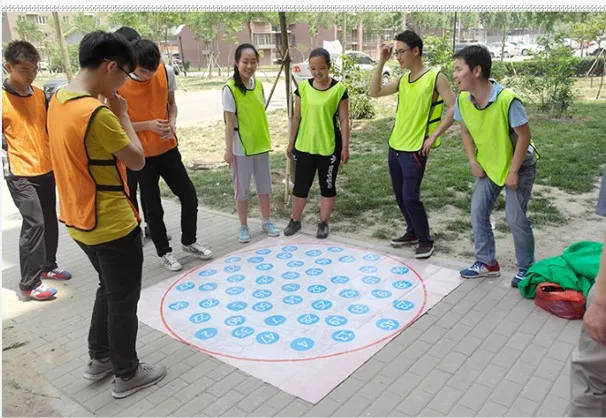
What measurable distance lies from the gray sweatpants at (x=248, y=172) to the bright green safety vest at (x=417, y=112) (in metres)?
1.22

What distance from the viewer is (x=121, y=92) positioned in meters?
3.66

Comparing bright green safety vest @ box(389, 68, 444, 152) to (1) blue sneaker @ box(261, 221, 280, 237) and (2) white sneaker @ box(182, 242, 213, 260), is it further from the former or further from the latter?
(2) white sneaker @ box(182, 242, 213, 260)

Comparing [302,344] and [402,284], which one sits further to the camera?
[402,284]

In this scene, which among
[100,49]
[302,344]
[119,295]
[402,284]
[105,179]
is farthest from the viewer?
[402,284]

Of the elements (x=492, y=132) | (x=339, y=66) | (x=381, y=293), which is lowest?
(x=381, y=293)

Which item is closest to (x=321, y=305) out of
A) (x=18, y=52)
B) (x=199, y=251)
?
(x=199, y=251)

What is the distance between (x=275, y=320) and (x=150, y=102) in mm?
1817

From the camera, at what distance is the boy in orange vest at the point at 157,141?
11.8 ft

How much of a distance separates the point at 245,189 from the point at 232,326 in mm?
1618

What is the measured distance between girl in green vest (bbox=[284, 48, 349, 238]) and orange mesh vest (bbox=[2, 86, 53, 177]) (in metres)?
1.97

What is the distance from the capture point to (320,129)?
429 centimetres

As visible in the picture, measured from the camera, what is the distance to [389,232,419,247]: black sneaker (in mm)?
4348

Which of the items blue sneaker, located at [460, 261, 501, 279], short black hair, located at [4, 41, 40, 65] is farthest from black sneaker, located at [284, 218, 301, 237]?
short black hair, located at [4, 41, 40, 65]

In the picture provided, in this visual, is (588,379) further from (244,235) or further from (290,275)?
(244,235)
